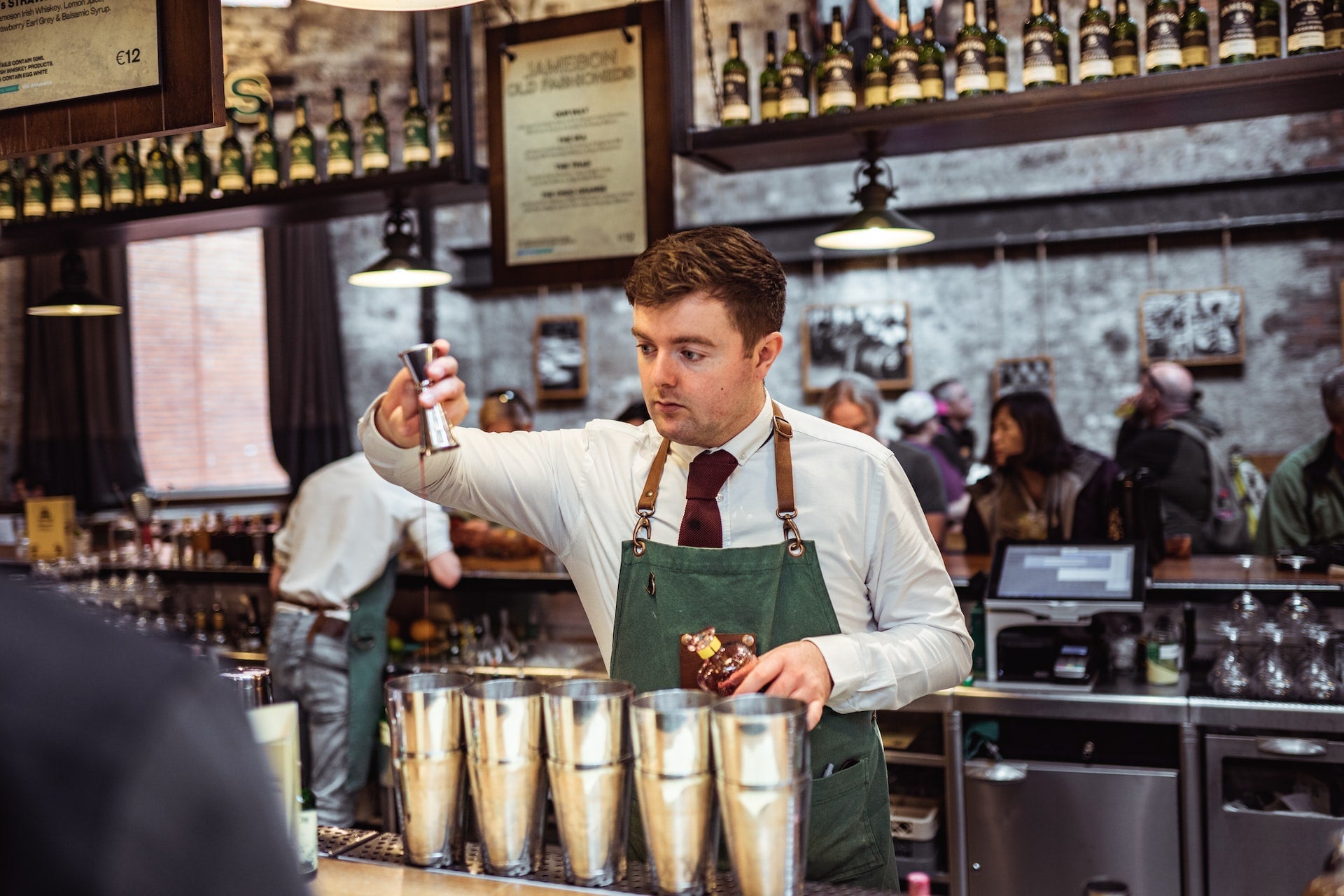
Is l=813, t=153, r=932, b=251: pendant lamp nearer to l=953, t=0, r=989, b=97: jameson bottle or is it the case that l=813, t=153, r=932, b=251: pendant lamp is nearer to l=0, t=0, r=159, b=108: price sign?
l=953, t=0, r=989, b=97: jameson bottle

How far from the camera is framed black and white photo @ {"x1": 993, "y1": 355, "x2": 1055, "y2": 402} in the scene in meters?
7.49

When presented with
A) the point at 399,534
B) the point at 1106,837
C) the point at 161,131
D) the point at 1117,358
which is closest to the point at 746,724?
the point at 161,131

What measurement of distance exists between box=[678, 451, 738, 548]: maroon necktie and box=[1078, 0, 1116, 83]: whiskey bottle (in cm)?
224

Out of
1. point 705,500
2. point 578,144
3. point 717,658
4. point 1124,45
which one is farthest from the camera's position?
point 578,144

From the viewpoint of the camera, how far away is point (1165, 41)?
136 inches

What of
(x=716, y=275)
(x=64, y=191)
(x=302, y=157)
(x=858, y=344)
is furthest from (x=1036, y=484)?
(x=64, y=191)

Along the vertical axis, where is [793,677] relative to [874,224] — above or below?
below

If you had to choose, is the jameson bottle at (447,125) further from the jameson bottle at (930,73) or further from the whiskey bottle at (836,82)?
the jameson bottle at (930,73)

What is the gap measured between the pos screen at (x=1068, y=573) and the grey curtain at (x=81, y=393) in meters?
6.05

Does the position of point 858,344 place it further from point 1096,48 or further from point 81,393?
point 81,393

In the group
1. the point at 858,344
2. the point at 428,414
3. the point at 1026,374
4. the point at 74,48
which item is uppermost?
the point at 74,48

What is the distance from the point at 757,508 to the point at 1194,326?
20.1ft

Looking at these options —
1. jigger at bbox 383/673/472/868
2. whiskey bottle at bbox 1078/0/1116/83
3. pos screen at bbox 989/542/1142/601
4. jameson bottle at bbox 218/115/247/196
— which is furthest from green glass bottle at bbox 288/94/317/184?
jigger at bbox 383/673/472/868

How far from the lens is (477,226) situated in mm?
8828
